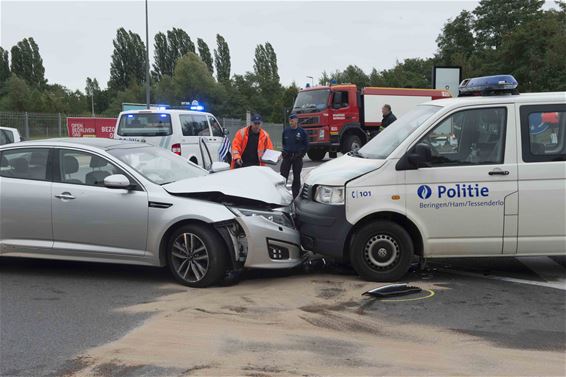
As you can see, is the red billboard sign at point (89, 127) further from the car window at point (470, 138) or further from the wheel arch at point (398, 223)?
the car window at point (470, 138)

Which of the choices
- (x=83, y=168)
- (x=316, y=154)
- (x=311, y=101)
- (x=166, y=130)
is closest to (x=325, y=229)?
(x=83, y=168)

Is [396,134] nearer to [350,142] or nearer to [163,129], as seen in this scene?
[163,129]

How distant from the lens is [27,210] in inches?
233

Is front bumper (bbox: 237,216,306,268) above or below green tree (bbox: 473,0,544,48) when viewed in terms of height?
below

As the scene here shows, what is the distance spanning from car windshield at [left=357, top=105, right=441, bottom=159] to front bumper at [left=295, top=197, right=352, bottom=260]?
2.64 ft

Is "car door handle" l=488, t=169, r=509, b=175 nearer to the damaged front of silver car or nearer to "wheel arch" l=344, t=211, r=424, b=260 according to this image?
"wheel arch" l=344, t=211, r=424, b=260

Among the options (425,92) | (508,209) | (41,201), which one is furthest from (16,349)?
(425,92)

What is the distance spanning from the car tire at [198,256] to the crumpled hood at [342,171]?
127cm

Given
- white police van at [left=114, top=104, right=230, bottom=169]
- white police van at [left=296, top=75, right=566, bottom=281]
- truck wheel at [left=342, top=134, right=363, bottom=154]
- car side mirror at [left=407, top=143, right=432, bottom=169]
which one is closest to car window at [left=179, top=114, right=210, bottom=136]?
white police van at [left=114, top=104, right=230, bottom=169]

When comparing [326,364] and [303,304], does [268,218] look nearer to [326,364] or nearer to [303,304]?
[303,304]

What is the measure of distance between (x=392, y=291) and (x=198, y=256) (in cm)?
193

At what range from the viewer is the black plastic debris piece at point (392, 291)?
5297 millimetres

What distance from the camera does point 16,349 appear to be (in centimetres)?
411

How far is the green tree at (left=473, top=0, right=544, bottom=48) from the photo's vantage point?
61125mm
